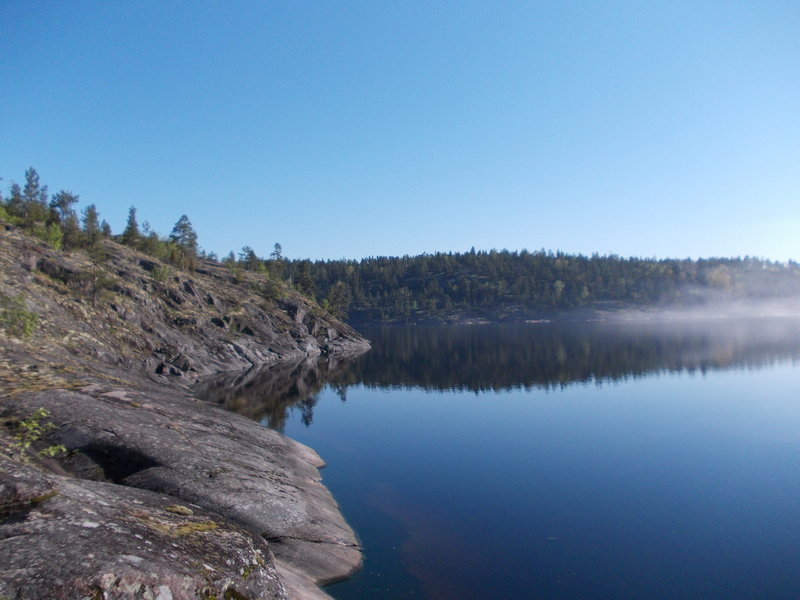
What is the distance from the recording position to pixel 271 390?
223 ft

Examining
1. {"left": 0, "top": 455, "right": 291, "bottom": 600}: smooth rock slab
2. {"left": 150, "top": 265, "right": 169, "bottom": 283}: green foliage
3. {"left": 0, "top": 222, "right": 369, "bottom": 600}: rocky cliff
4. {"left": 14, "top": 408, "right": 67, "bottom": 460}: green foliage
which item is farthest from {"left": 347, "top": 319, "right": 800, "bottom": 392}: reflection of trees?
{"left": 0, "top": 455, "right": 291, "bottom": 600}: smooth rock slab

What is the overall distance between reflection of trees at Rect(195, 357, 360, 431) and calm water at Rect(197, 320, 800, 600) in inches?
22.0

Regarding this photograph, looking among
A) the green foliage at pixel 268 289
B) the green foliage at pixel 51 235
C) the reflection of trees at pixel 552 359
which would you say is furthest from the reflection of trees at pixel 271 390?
the green foliage at pixel 268 289

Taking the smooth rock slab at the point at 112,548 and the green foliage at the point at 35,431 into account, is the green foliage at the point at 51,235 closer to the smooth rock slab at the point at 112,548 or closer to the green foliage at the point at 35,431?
the green foliage at the point at 35,431

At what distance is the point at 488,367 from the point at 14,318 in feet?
226

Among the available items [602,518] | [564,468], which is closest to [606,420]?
[564,468]

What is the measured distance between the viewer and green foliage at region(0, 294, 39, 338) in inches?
1451

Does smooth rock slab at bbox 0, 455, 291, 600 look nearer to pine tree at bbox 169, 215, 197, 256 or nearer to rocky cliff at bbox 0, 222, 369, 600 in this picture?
rocky cliff at bbox 0, 222, 369, 600

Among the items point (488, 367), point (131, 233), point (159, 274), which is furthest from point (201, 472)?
point (131, 233)

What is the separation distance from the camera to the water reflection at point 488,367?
64.4m

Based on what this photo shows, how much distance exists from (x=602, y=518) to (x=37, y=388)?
3092 centimetres

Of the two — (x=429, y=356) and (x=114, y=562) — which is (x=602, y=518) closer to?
(x=114, y=562)

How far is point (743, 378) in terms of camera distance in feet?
222

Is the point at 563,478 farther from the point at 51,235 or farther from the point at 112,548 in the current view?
the point at 51,235
